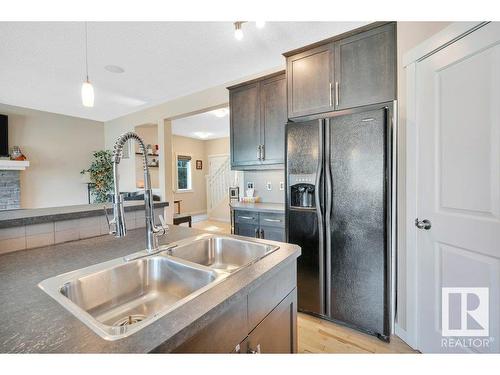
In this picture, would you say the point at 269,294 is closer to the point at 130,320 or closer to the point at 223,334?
the point at 223,334

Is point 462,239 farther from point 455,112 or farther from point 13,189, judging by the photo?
point 13,189

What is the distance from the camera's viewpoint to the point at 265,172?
3.29 metres

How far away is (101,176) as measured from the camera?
→ 5070mm

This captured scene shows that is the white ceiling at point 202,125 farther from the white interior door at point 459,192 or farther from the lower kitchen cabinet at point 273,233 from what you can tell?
the white interior door at point 459,192

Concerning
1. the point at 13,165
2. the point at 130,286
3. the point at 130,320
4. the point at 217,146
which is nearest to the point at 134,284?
the point at 130,286

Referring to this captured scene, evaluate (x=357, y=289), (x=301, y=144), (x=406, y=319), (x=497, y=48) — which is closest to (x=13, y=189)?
(x=301, y=144)

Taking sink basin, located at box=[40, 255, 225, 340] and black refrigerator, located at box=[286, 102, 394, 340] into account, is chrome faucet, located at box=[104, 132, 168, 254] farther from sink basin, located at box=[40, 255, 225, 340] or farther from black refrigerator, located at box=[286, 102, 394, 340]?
black refrigerator, located at box=[286, 102, 394, 340]

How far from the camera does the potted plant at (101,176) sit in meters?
5.07

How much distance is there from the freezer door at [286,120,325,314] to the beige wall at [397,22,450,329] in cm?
55

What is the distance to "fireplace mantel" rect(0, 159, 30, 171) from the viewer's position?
3946mm

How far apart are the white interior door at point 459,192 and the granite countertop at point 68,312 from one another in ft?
3.50

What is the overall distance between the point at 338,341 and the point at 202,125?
16.4 ft

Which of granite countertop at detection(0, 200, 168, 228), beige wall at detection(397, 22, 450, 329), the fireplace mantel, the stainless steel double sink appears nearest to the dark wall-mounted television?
the fireplace mantel

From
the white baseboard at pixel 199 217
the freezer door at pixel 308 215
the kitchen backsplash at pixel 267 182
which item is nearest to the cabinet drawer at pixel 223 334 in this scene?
the freezer door at pixel 308 215
